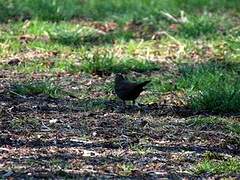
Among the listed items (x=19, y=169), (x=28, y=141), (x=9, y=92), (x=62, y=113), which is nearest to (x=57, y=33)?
(x=9, y=92)

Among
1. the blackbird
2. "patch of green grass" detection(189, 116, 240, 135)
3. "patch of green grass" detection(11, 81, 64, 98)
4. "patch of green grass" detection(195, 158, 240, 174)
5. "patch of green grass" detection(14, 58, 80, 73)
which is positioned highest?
the blackbird

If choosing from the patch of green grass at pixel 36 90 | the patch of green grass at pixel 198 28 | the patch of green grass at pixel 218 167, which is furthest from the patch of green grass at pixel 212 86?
the patch of green grass at pixel 198 28

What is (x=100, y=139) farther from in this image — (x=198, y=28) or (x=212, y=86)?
(x=198, y=28)

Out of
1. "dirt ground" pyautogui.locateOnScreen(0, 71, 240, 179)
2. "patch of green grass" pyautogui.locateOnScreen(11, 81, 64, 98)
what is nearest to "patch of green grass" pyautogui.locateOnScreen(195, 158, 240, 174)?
"dirt ground" pyautogui.locateOnScreen(0, 71, 240, 179)

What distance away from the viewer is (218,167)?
5.23 m

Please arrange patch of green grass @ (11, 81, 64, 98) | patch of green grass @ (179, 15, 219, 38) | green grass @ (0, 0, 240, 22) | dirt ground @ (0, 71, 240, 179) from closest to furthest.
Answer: dirt ground @ (0, 71, 240, 179) < patch of green grass @ (11, 81, 64, 98) < patch of green grass @ (179, 15, 219, 38) < green grass @ (0, 0, 240, 22)

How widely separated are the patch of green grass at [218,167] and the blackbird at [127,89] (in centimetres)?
153

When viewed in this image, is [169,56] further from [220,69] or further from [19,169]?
[19,169]

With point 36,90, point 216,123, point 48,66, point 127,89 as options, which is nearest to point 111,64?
point 48,66

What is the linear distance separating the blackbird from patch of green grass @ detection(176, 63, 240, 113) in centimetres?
50

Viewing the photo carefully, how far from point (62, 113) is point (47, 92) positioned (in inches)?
29.5

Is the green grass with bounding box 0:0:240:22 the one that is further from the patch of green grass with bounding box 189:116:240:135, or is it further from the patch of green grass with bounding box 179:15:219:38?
the patch of green grass with bounding box 189:116:240:135

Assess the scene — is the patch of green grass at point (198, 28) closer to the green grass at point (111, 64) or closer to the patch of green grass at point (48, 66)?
the green grass at point (111, 64)

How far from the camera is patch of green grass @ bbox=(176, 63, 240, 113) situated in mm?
6859
